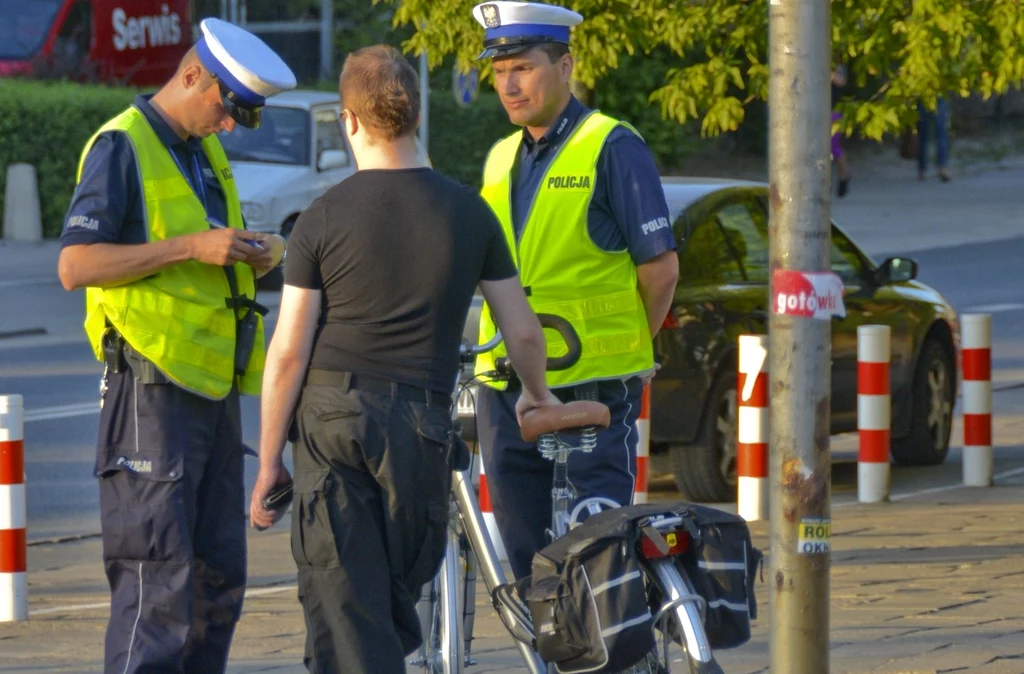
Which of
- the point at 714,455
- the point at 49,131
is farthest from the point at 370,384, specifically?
the point at 49,131

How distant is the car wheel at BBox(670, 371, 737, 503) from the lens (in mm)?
9594

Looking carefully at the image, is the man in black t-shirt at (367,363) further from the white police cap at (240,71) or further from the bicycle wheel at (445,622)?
the white police cap at (240,71)

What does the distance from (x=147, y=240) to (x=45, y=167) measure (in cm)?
1854

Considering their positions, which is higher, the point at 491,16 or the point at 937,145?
the point at 491,16

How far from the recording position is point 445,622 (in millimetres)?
4984

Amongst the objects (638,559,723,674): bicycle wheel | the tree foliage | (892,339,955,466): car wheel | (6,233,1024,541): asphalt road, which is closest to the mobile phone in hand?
(638,559,723,674): bicycle wheel

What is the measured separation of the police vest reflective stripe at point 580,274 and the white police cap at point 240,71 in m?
0.76

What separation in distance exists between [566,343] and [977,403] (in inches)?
224

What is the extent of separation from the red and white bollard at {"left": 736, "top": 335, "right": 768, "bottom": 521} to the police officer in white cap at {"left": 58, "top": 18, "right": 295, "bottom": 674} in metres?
4.20

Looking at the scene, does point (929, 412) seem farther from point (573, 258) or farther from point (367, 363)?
point (367, 363)

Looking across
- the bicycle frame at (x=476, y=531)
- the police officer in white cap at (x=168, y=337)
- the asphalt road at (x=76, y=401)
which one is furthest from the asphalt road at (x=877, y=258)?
the bicycle frame at (x=476, y=531)

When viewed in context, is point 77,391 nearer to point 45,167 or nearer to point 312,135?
point 312,135

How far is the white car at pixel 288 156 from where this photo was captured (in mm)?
20297

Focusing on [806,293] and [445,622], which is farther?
[445,622]
